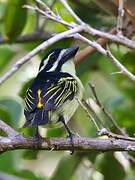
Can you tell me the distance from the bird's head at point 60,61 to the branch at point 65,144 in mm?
806

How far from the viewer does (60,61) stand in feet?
14.0

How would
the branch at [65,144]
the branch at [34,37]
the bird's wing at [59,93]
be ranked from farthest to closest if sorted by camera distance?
the branch at [34,37], the bird's wing at [59,93], the branch at [65,144]

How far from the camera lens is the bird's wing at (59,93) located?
12.2 ft

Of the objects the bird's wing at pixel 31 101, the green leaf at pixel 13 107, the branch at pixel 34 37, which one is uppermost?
the branch at pixel 34 37

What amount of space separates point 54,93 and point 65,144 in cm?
38

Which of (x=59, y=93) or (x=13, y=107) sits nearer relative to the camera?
(x=59, y=93)

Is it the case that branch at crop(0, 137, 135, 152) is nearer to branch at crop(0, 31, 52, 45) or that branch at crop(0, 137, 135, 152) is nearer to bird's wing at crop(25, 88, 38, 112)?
bird's wing at crop(25, 88, 38, 112)

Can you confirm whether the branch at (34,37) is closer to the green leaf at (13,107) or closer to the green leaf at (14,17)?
the green leaf at (14,17)

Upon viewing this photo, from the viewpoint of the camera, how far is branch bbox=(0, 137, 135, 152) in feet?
11.2

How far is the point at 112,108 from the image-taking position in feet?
15.1

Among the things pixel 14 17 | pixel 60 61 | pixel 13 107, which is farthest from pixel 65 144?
pixel 14 17

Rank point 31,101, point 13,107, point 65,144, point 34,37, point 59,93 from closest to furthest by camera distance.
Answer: point 65,144
point 31,101
point 59,93
point 13,107
point 34,37

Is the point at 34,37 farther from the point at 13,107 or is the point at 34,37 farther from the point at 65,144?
the point at 65,144

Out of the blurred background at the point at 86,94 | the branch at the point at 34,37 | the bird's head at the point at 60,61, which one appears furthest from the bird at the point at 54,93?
the branch at the point at 34,37
